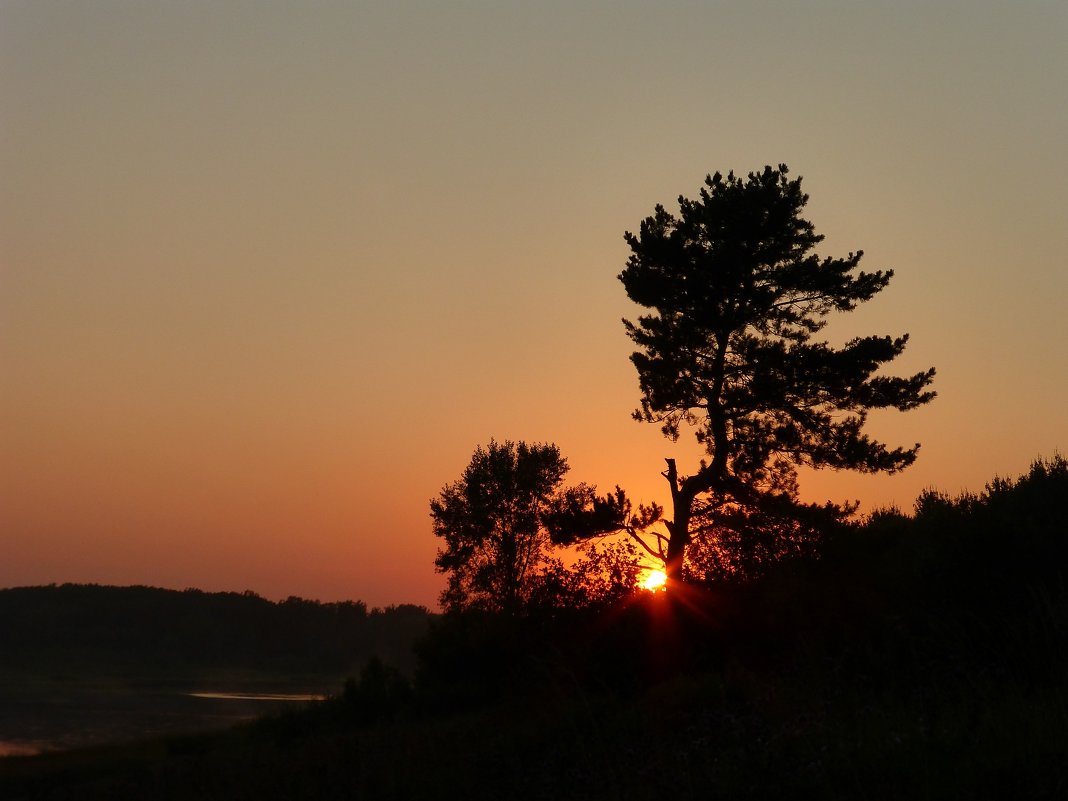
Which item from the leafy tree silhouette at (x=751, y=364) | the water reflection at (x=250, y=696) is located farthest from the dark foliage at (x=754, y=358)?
the water reflection at (x=250, y=696)

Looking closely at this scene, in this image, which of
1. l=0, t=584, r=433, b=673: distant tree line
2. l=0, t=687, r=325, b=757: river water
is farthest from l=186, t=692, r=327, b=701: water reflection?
l=0, t=584, r=433, b=673: distant tree line

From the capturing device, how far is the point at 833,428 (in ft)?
98.9

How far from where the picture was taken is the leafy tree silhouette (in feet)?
98.1

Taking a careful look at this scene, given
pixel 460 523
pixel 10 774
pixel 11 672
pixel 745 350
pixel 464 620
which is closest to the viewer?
pixel 10 774

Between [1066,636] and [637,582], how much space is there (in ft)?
56.4

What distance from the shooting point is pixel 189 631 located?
91.9m

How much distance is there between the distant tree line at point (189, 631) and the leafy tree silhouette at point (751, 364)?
5665 centimetres

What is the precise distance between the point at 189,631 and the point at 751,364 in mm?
75470

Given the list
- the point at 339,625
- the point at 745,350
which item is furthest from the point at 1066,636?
the point at 339,625

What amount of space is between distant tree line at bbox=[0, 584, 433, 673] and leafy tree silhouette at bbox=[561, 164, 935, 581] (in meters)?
56.7

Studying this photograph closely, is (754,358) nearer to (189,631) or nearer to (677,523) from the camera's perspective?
(677,523)

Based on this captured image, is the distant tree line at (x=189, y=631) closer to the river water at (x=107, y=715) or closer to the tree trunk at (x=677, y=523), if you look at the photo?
the river water at (x=107, y=715)

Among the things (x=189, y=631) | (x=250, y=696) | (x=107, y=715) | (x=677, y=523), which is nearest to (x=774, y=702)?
(x=677, y=523)

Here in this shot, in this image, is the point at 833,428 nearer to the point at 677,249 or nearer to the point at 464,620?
the point at 677,249
